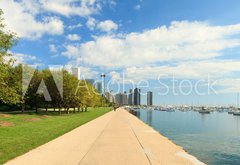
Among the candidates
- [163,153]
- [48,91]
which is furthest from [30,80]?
[163,153]

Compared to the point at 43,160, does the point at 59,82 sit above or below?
above

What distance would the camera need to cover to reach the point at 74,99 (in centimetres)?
6919

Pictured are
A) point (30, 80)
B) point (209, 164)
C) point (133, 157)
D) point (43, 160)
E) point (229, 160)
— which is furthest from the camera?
point (30, 80)

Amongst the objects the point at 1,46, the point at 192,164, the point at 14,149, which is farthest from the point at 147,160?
the point at 1,46

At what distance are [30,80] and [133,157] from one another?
55676 mm

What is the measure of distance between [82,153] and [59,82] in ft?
180

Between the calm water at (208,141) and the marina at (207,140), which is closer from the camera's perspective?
the calm water at (208,141)

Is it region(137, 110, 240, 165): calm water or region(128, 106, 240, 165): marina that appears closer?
region(137, 110, 240, 165): calm water

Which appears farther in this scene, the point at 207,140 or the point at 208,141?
the point at 207,140

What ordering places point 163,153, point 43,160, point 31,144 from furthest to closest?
1. point 31,144
2. point 163,153
3. point 43,160

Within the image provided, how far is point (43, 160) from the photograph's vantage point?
1171 centimetres

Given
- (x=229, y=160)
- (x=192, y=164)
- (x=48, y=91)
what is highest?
(x=48, y=91)

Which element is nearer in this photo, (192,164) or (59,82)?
(192,164)

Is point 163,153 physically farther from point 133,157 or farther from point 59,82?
point 59,82
